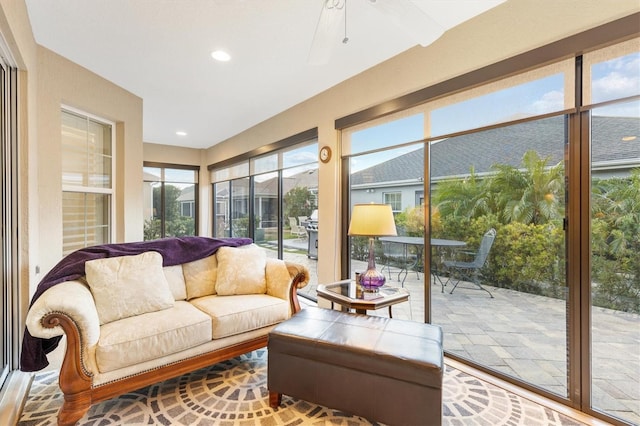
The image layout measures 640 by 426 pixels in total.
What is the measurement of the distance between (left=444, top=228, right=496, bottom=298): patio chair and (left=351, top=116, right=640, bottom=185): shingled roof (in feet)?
1.75

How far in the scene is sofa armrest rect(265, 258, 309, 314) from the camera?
260 cm

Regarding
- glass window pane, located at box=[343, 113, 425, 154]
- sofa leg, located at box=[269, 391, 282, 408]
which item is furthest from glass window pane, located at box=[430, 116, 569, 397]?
sofa leg, located at box=[269, 391, 282, 408]

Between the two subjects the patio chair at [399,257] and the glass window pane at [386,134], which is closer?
the glass window pane at [386,134]

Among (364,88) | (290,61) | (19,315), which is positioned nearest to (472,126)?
(364,88)

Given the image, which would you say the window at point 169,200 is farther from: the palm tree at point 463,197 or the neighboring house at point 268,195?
the palm tree at point 463,197

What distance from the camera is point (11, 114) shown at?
84.3 inches

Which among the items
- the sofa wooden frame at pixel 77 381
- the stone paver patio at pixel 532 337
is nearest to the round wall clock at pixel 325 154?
the stone paver patio at pixel 532 337

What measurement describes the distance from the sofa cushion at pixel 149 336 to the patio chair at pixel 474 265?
6.47ft

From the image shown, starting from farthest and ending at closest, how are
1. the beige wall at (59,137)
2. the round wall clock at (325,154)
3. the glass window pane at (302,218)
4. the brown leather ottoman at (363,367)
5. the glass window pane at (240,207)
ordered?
1. the glass window pane at (240,207)
2. the glass window pane at (302,218)
3. the round wall clock at (325,154)
4. the beige wall at (59,137)
5. the brown leather ottoman at (363,367)

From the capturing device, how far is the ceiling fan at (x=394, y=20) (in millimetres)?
1431

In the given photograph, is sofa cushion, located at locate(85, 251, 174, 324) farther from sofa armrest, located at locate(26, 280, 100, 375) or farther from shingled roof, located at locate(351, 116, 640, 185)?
shingled roof, located at locate(351, 116, 640, 185)

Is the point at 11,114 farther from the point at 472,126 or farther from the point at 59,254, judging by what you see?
the point at 472,126

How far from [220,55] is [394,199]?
214cm

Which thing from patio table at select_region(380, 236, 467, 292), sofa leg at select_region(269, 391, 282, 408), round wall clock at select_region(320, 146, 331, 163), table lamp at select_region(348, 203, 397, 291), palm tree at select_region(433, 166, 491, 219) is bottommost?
sofa leg at select_region(269, 391, 282, 408)
